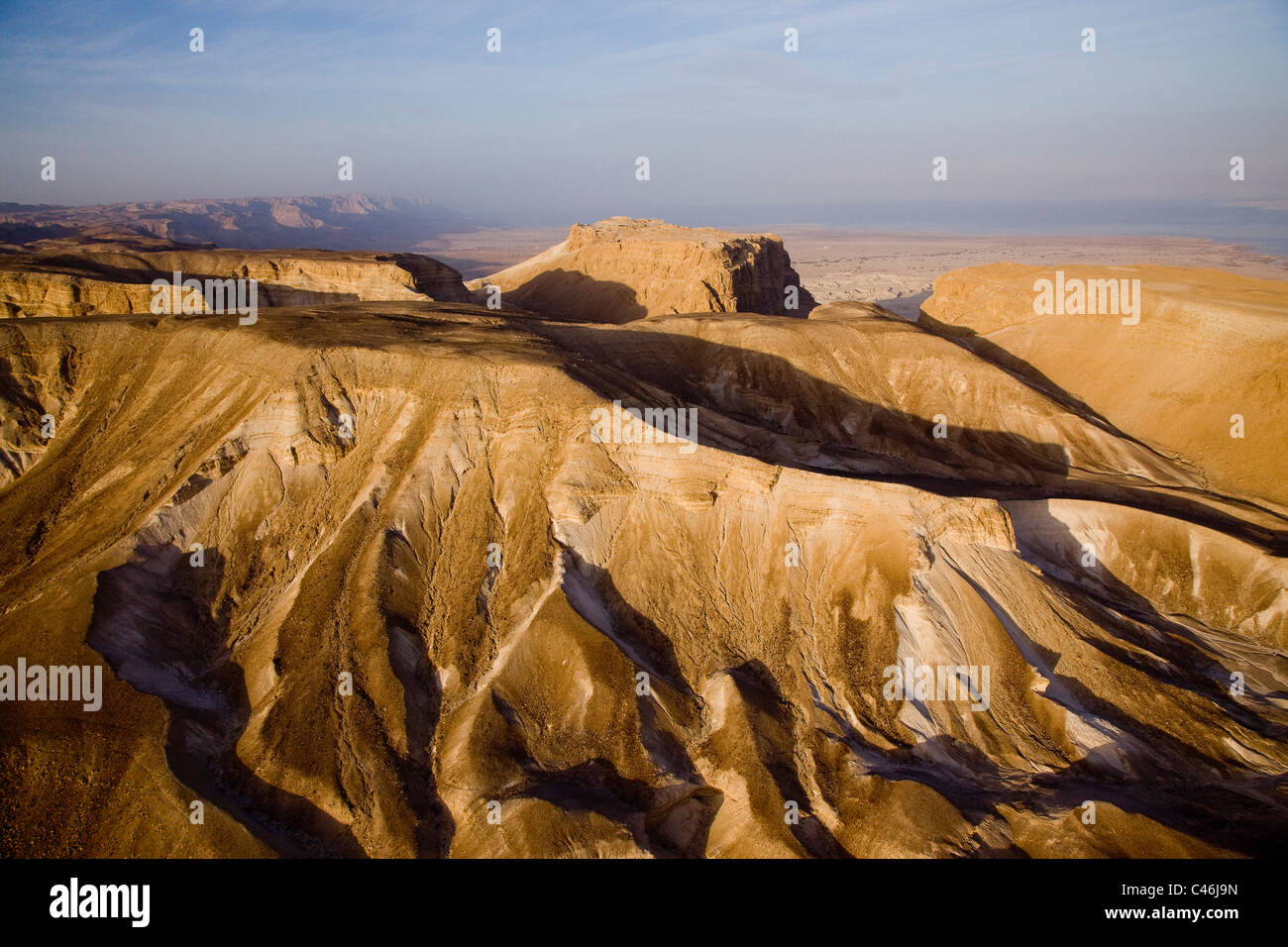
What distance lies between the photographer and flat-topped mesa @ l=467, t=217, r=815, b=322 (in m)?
73.6

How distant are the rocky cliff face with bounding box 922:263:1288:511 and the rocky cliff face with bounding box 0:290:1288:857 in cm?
1077

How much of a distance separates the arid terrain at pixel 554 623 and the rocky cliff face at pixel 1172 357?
4.68 metres

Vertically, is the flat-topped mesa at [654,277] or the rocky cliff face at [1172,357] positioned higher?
the flat-topped mesa at [654,277]

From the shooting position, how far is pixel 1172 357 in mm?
48125

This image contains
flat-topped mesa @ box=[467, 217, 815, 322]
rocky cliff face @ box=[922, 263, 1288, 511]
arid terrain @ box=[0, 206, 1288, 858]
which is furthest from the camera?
flat-topped mesa @ box=[467, 217, 815, 322]

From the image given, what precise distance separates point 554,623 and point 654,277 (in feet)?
198

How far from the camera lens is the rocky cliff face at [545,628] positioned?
19.0m

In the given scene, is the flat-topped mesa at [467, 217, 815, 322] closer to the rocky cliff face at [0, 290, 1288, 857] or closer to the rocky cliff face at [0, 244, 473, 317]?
the rocky cliff face at [0, 244, 473, 317]

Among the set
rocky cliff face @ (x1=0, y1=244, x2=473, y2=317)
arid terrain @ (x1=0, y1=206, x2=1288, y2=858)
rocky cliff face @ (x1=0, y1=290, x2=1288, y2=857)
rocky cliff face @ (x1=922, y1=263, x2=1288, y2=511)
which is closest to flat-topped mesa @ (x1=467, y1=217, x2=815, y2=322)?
rocky cliff face @ (x1=0, y1=244, x2=473, y2=317)

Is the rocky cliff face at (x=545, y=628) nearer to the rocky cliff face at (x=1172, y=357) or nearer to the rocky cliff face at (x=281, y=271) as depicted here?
the rocky cliff face at (x=1172, y=357)

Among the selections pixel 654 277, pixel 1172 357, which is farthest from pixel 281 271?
pixel 1172 357

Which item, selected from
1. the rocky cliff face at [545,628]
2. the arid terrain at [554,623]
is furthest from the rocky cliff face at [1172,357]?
the rocky cliff face at [545,628]

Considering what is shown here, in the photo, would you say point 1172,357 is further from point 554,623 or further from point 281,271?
point 281,271

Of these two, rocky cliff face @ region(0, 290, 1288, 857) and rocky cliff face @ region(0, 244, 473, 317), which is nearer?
rocky cliff face @ region(0, 290, 1288, 857)
